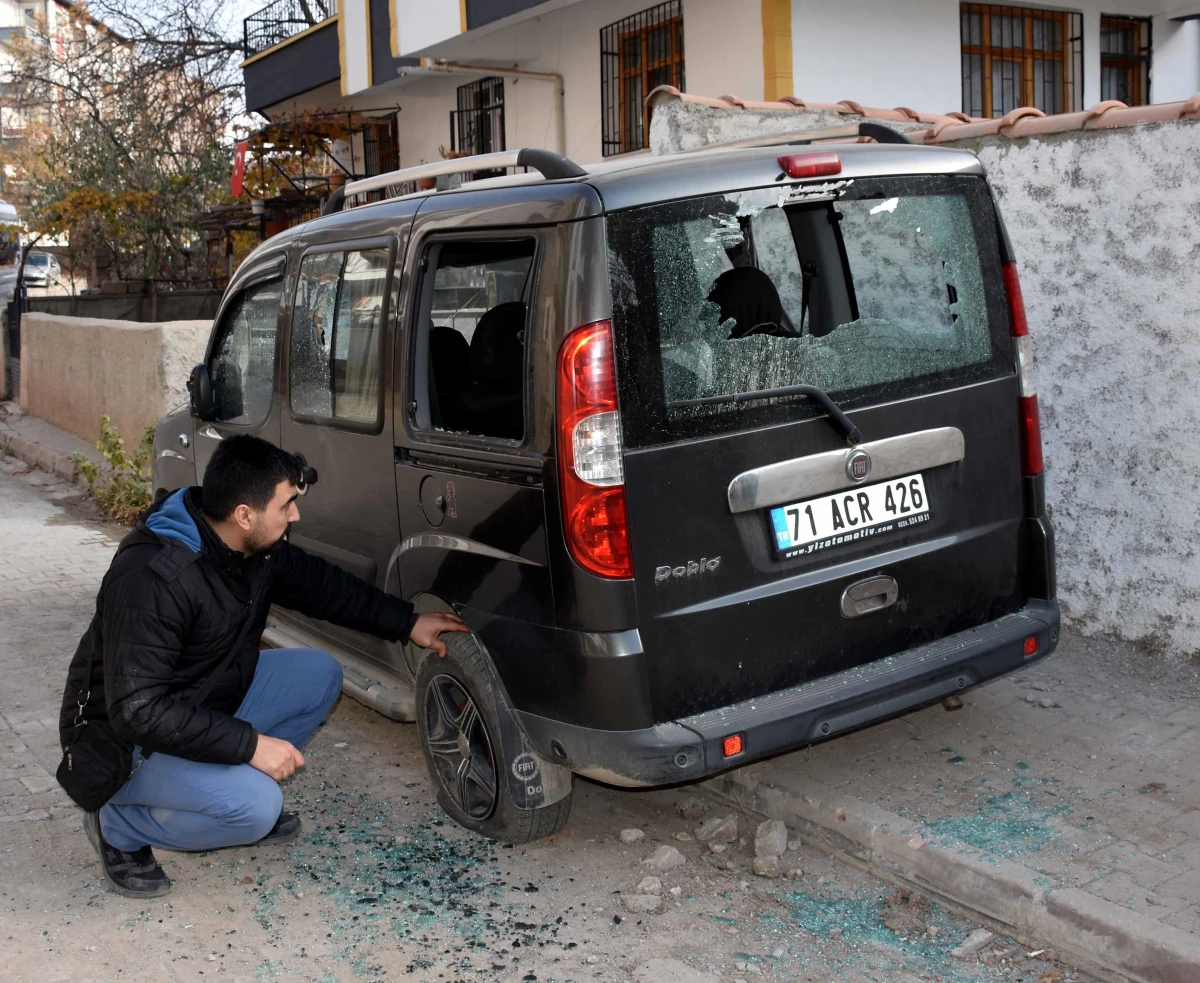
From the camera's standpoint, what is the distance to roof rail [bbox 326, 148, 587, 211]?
3551mm

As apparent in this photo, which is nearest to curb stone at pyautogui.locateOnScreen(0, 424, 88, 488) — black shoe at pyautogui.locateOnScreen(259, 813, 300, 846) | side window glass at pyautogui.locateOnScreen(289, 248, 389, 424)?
side window glass at pyautogui.locateOnScreen(289, 248, 389, 424)

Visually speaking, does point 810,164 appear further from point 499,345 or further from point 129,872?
point 129,872

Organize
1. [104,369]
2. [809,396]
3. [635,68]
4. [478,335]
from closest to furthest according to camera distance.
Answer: [809,396] → [478,335] → [104,369] → [635,68]

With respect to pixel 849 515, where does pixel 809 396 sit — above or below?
above

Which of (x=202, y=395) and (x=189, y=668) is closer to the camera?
(x=189, y=668)

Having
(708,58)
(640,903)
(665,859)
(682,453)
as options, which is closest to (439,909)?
(640,903)

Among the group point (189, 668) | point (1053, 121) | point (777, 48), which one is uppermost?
point (777, 48)

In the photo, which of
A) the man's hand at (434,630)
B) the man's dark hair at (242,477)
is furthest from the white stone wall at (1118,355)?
the man's dark hair at (242,477)

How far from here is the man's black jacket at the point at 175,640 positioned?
3.52m

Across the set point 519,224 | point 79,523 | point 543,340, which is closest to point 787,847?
point 543,340

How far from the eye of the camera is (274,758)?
3.71m

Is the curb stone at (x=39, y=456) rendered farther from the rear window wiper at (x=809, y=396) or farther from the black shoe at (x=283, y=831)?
the rear window wiper at (x=809, y=396)

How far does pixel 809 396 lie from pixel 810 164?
0.65 m

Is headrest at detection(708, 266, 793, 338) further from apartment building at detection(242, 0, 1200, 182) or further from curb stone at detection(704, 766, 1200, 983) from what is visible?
apartment building at detection(242, 0, 1200, 182)
